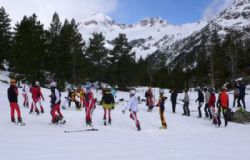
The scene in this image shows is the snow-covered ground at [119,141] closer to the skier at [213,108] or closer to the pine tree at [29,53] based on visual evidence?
the skier at [213,108]

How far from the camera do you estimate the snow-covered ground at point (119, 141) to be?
35.3ft

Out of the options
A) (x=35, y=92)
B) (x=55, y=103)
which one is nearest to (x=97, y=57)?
(x=35, y=92)

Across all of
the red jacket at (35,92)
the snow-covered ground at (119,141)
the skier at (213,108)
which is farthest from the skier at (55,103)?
the skier at (213,108)

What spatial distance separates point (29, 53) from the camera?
155 ft

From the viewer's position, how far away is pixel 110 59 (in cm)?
6175

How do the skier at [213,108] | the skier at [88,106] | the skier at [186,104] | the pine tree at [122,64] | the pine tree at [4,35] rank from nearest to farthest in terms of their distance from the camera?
the skier at [88,106] < the skier at [213,108] < the skier at [186,104] < the pine tree at [4,35] < the pine tree at [122,64]

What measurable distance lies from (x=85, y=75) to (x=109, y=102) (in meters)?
37.9

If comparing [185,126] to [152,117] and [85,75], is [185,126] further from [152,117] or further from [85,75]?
[85,75]

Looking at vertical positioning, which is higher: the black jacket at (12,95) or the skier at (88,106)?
the black jacket at (12,95)

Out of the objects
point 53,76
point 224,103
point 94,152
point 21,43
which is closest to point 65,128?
point 94,152

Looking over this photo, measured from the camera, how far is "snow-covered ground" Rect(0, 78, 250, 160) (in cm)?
1076

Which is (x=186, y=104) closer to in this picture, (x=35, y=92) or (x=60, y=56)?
(x=35, y=92)

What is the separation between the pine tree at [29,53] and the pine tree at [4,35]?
2704mm

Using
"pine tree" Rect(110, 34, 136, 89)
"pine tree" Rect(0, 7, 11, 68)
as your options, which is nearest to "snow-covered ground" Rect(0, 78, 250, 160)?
"pine tree" Rect(0, 7, 11, 68)
